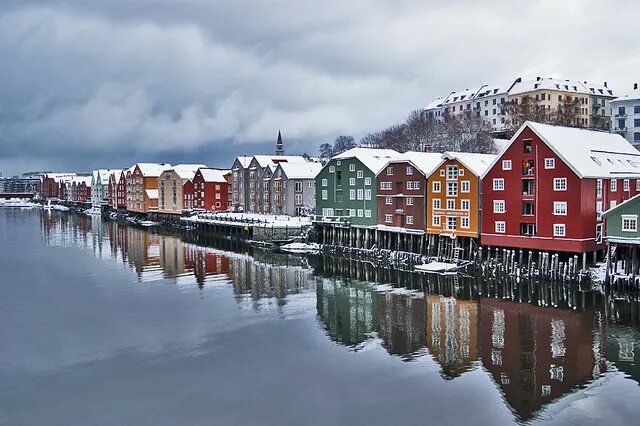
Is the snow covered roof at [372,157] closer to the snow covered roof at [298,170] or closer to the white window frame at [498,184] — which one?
the white window frame at [498,184]

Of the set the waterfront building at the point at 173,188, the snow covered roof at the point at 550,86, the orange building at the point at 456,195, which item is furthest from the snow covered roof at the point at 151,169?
the orange building at the point at 456,195

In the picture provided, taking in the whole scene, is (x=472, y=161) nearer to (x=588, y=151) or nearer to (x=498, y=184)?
(x=498, y=184)

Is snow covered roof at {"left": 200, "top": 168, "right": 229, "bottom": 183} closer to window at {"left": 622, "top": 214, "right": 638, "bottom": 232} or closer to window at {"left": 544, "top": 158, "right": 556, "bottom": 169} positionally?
window at {"left": 544, "top": 158, "right": 556, "bottom": 169}

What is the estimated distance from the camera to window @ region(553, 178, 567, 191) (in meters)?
38.1

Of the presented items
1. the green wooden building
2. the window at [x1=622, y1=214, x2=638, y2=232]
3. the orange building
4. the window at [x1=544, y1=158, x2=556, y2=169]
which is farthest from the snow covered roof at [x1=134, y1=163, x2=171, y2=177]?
the window at [x1=622, y1=214, x2=638, y2=232]

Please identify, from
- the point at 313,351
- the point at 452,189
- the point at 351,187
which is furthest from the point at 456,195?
the point at 313,351

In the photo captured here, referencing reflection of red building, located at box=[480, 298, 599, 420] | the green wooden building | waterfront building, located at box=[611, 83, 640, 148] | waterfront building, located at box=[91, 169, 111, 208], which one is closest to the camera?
reflection of red building, located at box=[480, 298, 599, 420]

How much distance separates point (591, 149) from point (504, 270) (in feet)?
34.6

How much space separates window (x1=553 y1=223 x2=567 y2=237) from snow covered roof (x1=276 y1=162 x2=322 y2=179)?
4050 cm

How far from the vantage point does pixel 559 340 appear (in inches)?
981

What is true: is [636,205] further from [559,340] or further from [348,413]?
[348,413]

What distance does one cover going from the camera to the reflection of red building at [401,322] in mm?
24891

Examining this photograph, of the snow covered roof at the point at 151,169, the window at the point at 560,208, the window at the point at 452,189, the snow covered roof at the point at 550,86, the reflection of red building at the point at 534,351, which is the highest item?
the snow covered roof at the point at 550,86

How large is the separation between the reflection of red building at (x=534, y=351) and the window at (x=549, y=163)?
11291 mm
